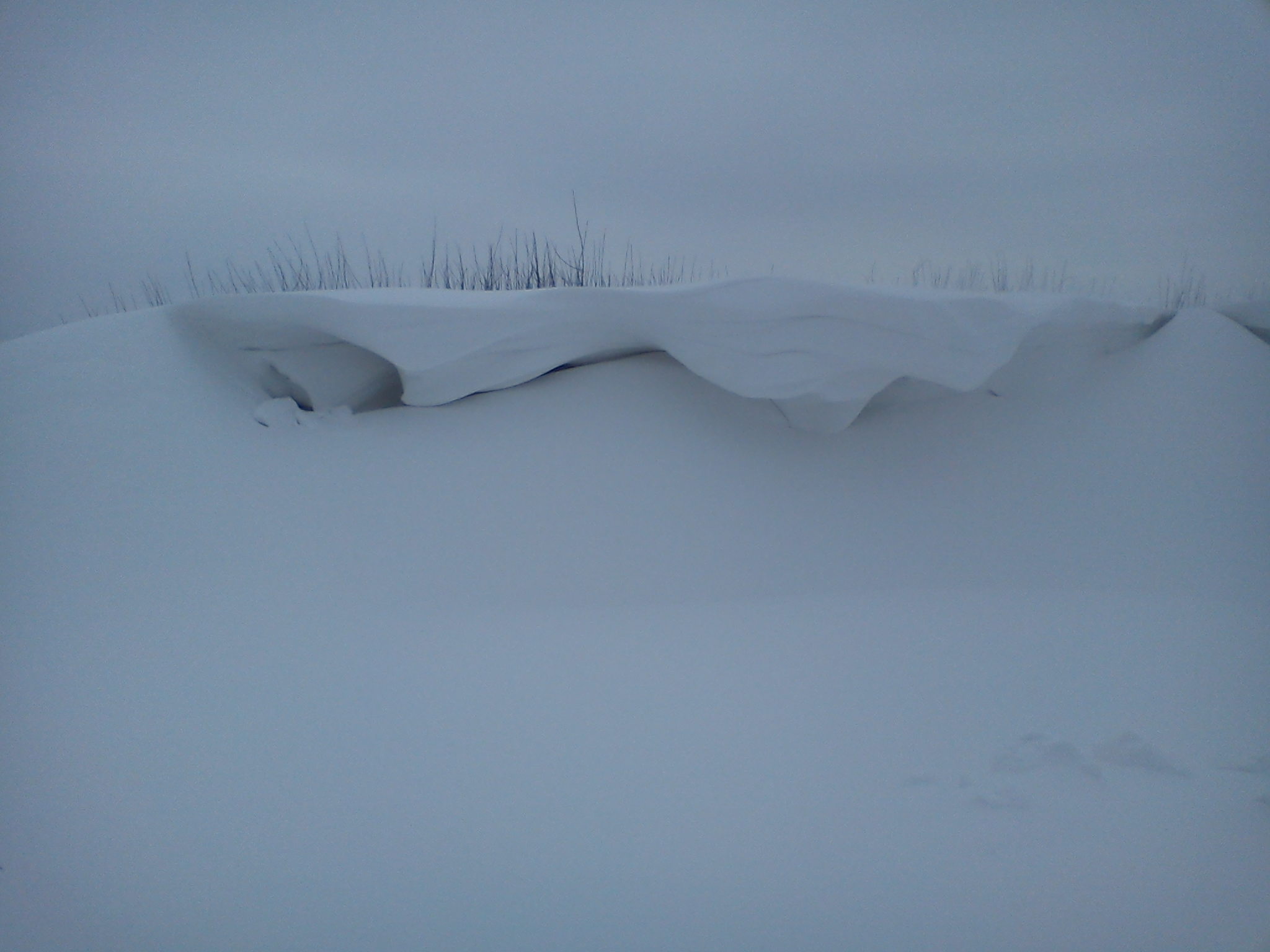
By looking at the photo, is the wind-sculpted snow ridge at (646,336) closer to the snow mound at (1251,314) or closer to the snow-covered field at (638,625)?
the snow-covered field at (638,625)

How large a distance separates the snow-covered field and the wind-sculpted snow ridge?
1cm

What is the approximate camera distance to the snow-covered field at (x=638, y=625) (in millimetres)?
1318

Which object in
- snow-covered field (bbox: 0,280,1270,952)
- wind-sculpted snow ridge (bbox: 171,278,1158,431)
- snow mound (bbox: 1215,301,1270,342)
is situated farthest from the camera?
snow mound (bbox: 1215,301,1270,342)

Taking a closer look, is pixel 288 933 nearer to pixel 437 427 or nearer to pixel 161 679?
pixel 161 679

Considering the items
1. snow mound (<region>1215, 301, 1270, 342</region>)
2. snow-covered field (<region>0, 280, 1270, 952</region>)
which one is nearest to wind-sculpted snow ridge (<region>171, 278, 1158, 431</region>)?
snow-covered field (<region>0, 280, 1270, 952</region>)

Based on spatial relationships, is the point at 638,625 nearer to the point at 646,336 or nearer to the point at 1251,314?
the point at 646,336

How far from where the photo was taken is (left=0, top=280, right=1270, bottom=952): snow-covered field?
1318 mm

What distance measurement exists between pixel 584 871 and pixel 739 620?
→ 858 millimetres

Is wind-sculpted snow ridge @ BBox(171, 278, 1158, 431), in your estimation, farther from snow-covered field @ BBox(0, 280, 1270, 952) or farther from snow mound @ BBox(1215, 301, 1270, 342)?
snow mound @ BBox(1215, 301, 1270, 342)

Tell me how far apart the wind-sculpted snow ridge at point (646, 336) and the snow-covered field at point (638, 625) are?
0.01 metres

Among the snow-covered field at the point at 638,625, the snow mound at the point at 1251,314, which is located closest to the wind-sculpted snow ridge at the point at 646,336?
the snow-covered field at the point at 638,625

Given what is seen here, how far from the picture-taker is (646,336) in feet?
8.36

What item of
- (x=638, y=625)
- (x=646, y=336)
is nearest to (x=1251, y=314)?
(x=646, y=336)

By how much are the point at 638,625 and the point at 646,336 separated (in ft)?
3.37
